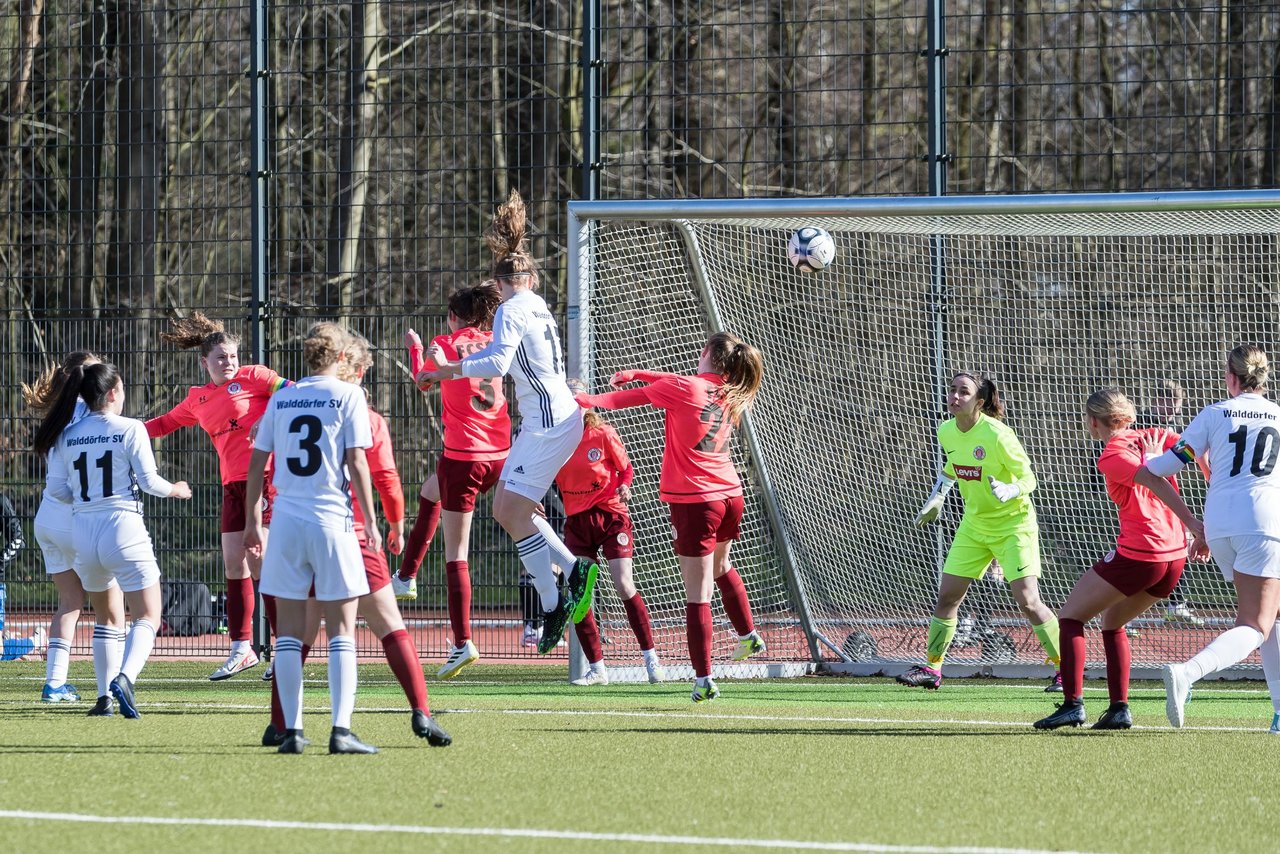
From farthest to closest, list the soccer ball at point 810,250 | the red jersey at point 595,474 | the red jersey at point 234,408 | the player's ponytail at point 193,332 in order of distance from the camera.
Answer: the red jersey at point 595,474, the soccer ball at point 810,250, the player's ponytail at point 193,332, the red jersey at point 234,408

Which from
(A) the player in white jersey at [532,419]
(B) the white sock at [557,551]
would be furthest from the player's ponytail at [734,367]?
(B) the white sock at [557,551]

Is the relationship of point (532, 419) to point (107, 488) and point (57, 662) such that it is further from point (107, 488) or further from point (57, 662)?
point (57, 662)

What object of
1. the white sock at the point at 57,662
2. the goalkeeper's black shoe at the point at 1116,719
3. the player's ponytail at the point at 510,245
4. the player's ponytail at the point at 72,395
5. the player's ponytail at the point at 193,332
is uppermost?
the player's ponytail at the point at 510,245

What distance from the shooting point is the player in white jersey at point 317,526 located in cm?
605

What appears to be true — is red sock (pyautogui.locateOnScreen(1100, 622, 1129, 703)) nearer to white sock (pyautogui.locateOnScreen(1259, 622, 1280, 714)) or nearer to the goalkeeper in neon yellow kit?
white sock (pyautogui.locateOnScreen(1259, 622, 1280, 714))

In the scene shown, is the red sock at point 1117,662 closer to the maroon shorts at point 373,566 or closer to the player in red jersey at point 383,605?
the player in red jersey at point 383,605

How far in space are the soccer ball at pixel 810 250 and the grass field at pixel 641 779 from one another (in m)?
2.80

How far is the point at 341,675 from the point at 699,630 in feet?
9.08

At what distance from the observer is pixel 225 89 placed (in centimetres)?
1816

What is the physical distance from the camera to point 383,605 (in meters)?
6.36

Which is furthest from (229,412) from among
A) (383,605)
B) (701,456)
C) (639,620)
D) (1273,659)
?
(1273,659)

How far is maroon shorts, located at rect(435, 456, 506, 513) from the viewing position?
923 centimetres

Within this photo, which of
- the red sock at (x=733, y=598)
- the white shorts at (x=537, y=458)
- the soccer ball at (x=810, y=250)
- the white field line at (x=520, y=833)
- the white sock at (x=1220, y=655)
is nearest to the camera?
the white field line at (x=520, y=833)

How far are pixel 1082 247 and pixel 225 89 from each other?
1086 cm
